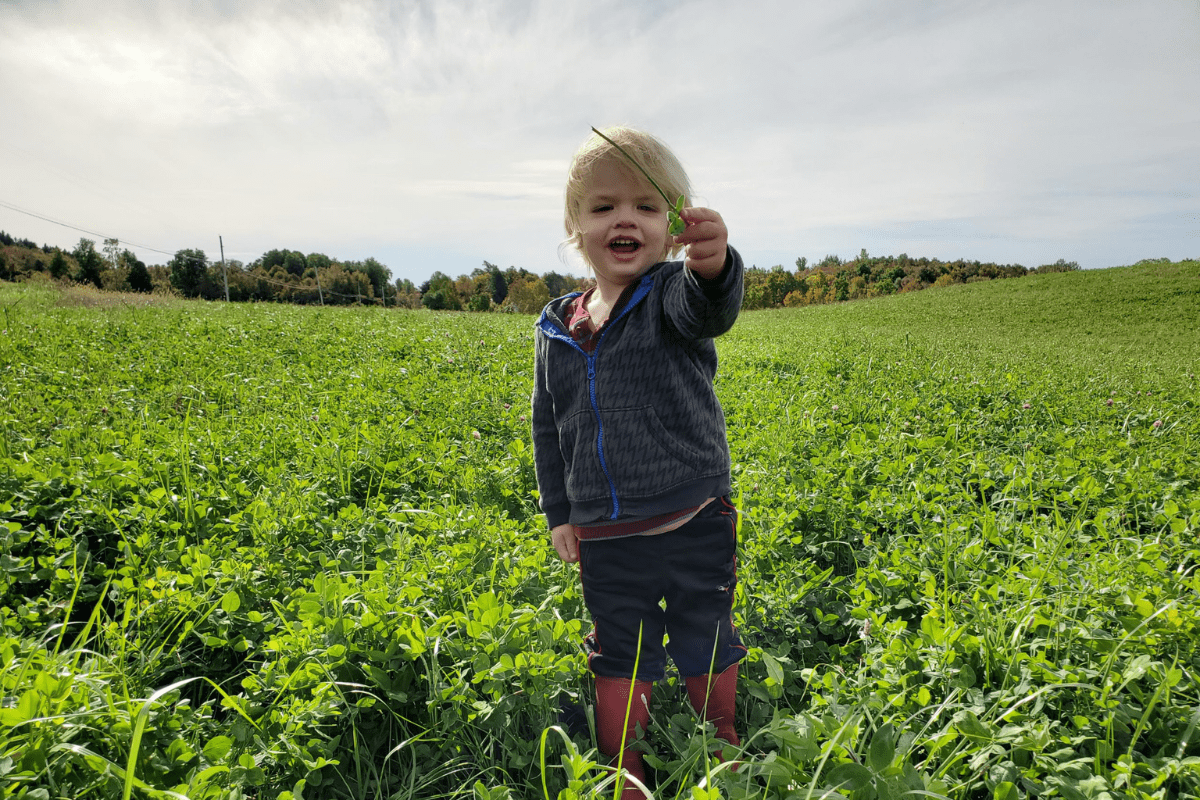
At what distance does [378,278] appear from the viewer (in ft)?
440

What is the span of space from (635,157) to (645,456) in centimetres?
98

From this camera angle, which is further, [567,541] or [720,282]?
[567,541]

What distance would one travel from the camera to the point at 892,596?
8.56 ft

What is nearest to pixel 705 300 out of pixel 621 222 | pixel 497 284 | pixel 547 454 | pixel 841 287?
pixel 621 222

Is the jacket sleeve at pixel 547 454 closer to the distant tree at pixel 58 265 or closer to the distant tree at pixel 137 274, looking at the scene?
the distant tree at pixel 137 274

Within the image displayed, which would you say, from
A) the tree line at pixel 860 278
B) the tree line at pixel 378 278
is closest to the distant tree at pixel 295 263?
the tree line at pixel 378 278

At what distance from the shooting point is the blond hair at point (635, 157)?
194cm

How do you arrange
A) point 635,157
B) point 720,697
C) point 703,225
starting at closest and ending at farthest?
point 703,225 → point 635,157 → point 720,697

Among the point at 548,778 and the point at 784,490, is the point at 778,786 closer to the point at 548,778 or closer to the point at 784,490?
the point at 548,778

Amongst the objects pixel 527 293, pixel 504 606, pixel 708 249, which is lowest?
pixel 504 606

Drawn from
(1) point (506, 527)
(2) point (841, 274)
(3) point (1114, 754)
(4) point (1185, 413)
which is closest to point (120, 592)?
(1) point (506, 527)

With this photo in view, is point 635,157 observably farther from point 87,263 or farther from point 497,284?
point 497,284

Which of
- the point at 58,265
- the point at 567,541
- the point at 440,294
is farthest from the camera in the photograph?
the point at 440,294

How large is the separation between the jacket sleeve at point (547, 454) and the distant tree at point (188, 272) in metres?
108
